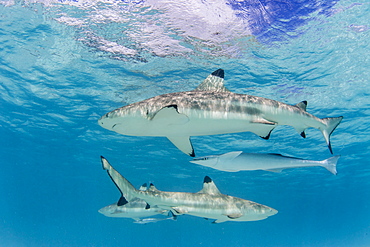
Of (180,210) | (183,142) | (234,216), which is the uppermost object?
(183,142)

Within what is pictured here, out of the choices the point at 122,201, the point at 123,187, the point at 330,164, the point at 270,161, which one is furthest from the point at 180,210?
the point at 330,164

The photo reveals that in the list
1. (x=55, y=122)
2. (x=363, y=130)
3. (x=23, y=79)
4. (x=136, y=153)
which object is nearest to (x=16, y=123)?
(x=55, y=122)

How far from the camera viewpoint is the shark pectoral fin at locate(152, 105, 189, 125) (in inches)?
131

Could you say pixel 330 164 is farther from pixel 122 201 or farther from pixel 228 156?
pixel 122 201

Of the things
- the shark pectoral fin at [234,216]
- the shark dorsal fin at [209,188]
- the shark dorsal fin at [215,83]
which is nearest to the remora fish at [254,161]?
the shark dorsal fin at [215,83]

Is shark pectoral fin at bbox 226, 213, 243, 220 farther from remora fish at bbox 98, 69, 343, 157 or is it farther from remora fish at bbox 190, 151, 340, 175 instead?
remora fish at bbox 98, 69, 343, 157

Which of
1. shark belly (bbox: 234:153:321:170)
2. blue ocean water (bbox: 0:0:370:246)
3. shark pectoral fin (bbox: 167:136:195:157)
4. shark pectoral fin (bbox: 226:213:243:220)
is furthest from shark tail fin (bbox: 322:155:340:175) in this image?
blue ocean water (bbox: 0:0:370:246)

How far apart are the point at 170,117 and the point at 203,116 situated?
1.85ft

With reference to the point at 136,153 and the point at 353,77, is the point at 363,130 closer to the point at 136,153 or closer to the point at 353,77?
the point at 353,77

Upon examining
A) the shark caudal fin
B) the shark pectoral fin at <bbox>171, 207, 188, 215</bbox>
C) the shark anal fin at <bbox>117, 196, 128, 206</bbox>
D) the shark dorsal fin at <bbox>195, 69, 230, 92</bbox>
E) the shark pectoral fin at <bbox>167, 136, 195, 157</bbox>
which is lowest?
the shark pectoral fin at <bbox>171, 207, 188, 215</bbox>

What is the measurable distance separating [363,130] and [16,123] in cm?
2984

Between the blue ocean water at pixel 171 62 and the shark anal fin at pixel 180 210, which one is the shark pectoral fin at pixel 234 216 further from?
the blue ocean water at pixel 171 62

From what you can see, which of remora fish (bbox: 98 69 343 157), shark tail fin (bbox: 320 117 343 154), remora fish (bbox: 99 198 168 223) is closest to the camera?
remora fish (bbox: 98 69 343 157)

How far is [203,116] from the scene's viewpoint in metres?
3.81
